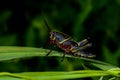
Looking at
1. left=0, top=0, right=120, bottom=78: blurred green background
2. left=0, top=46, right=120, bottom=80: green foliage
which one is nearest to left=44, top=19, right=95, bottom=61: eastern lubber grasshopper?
left=0, top=46, right=120, bottom=80: green foliage

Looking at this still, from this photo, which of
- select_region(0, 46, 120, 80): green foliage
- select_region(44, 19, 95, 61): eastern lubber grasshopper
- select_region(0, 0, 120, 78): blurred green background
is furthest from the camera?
select_region(0, 0, 120, 78): blurred green background

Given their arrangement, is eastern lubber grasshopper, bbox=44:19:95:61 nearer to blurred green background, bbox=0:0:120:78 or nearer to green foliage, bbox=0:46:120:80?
green foliage, bbox=0:46:120:80

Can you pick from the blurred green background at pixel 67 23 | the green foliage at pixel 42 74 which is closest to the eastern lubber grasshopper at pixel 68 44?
the green foliage at pixel 42 74

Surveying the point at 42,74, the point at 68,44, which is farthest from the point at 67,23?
the point at 42,74

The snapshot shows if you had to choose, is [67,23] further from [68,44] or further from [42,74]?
[42,74]

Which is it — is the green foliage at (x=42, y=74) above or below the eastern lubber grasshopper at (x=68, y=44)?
below

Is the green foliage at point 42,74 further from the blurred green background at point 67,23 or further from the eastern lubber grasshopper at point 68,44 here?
the blurred green background at point 67,23

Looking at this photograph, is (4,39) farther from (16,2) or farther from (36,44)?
(16,2)

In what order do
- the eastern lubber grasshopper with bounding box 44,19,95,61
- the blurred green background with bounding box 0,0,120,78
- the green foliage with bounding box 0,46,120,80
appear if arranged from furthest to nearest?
the blurred green background with bounding box 0,0,120,78 → the eastern lubber grasshopper with bounding box 44,19,95,61 → the green foliage with bounding box 0,46,120,80
